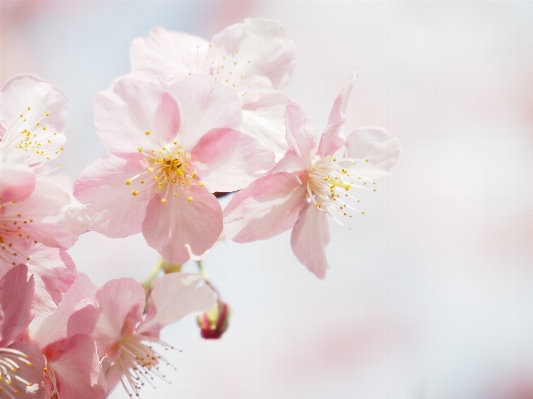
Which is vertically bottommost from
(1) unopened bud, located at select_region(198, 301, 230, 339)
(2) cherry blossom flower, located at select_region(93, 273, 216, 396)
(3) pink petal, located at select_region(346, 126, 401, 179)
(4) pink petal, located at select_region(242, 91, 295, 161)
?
(1) unopened bud, located at select_region(198, 301, 230, 339)

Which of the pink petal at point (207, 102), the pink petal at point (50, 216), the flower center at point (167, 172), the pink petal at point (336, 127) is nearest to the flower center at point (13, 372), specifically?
the pink petal at point (50, 216)

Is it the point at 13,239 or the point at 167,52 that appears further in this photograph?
the point at 167,52

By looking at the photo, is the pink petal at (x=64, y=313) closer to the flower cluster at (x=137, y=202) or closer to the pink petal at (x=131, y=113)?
the flower cluster at (x=137, y=202)

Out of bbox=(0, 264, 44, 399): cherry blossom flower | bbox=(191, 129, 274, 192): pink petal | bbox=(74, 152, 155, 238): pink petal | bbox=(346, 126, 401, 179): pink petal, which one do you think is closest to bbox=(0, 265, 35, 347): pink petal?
bbox=(0, 264, 44, 399): cherry blossom flower

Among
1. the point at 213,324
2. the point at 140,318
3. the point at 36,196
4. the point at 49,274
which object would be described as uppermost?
the point at 36,196

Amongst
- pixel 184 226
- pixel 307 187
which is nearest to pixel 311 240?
pixel 307 187

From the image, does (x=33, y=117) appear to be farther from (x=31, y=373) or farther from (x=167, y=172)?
(x=31, y=373)

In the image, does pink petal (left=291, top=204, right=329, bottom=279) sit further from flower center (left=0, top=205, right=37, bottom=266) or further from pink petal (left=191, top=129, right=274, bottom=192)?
flower center (left=0, top=205, right=37, bottom=266)
